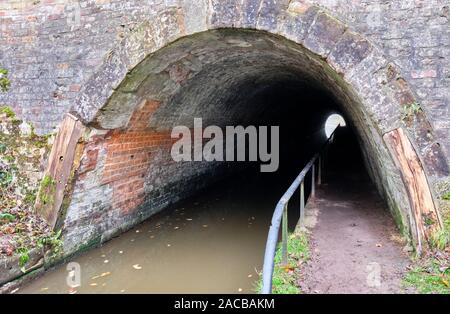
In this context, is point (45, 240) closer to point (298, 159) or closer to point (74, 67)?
point (74, 67)

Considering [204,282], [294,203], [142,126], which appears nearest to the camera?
[204,282]

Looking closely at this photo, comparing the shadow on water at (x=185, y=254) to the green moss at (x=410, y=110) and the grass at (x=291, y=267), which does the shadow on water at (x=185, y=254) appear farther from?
the green moss at (x=410, y=110)

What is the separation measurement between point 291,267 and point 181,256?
234 centimetres

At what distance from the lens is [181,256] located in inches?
Result: 224

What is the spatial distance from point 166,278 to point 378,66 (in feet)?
12.5

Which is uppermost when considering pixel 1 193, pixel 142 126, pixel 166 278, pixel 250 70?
pixel 250 70

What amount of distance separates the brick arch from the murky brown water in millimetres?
532

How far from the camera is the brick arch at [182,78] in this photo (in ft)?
12.7

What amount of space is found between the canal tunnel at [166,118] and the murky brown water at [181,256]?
1.31 ft

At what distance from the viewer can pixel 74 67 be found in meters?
5.29

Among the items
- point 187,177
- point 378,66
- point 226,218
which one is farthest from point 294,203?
point 378,66

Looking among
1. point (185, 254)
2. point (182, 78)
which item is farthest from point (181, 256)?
point (182, 78)

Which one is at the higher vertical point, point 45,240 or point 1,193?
point 1,193

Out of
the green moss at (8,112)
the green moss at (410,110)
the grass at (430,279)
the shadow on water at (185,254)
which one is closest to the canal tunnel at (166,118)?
the green moss at (410,110)
